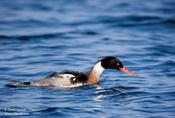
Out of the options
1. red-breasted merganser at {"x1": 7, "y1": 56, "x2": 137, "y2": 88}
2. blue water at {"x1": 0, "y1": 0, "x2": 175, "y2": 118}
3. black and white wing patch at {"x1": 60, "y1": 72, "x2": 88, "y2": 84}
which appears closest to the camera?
blue water at {"x1": 0, "y1": 0, "x2": 175, "y2": 118}

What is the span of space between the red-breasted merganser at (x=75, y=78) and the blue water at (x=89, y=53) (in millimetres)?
220

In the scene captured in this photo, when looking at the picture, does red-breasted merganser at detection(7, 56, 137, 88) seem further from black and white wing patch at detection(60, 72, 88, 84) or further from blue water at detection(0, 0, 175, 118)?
blue water at detection(0, 0, 175, 118)

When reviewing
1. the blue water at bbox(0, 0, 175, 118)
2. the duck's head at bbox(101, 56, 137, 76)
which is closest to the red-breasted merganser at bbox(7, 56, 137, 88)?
the duck's head at bbox(101, 56, 137, 76)

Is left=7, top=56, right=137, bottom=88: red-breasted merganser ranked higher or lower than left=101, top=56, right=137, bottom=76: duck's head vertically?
lower

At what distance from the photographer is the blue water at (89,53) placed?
50.3 ft

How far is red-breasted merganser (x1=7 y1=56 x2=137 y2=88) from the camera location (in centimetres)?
1744

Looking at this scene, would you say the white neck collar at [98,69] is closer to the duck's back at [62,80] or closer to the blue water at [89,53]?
the blue water at [89,53]

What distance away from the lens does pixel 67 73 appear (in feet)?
58.1

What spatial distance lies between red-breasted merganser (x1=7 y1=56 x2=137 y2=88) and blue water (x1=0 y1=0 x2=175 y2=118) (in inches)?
8.7

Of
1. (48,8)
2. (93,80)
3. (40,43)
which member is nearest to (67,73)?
(93,80)

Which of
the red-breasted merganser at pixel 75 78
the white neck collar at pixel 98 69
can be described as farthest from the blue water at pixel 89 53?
the white neck collar at pixel 98 69

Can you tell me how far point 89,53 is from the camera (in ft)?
77.6

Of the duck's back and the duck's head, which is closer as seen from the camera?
the duck's back

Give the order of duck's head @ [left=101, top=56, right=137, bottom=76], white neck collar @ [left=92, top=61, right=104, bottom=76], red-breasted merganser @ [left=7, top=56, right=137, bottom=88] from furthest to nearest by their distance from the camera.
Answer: white neck collar @ [left=92, top=61, right=104, bottom=76]
duck's head @ [left=101, top=56, right=137, bottom=76]
red-breasted merganser @ [left=7, top=56, right=137, bottom=88]
